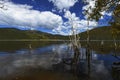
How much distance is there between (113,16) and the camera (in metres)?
19.1

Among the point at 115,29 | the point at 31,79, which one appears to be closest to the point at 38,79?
the point at 31,79

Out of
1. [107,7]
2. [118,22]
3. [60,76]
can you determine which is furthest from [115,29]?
[60,76]

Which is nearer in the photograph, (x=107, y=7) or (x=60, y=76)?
(x=107, y=7)

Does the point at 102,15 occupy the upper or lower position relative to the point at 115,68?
upper

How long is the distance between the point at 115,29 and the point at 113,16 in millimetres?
1385

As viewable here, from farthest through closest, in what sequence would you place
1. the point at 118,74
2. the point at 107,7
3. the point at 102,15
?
the point at 118,74 < the point at 102,15 < the point at 107,7

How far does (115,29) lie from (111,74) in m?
14.2

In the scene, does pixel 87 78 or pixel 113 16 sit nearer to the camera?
pixel 113 16

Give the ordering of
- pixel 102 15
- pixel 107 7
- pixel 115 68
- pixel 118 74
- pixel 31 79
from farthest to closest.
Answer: pixel 115 68
pixel 118 74
pixel 31 79
pixel 102 15
pixel 107 7

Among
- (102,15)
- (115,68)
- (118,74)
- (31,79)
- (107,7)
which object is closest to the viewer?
(107,7)

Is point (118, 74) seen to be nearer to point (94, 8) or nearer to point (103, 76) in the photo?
point (103, 76)

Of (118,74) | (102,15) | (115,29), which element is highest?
(102,15)

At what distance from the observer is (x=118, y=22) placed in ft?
63.5

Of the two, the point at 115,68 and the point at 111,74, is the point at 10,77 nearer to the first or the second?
the point at 111,74
